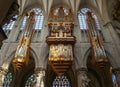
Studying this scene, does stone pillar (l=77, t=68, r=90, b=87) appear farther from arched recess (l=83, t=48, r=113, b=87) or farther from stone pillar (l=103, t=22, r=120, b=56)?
stone pillar (l=103, t=22, r=120, b=56)

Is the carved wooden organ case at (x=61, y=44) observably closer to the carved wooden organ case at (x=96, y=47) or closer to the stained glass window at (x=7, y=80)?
the carved wooden organ case at (x=96, y=47)

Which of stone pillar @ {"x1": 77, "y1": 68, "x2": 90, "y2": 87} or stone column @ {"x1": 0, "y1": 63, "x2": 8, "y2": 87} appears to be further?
stone column @ {"x1": 0, "y1": 63, "x2": 8, "y2": 87}

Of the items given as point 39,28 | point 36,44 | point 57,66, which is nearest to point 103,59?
point 57,66

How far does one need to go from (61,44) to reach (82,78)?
2.86m

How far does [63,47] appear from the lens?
1138 centimetres

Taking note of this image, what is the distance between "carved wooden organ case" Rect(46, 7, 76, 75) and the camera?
1049 cm

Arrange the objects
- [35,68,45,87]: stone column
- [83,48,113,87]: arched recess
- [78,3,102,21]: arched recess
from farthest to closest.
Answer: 1. [78,3,102,21]: arched recess
2. [83,48,113,87]: arched recess
3. [35,68,45,87]: stone column

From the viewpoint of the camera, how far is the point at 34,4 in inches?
711

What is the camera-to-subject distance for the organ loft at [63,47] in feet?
36.2

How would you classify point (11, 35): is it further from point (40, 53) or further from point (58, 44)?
point (58, 44)

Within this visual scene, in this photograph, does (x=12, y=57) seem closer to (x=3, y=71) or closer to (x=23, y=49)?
(x=3, y=71)

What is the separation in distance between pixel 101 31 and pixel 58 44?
542cm

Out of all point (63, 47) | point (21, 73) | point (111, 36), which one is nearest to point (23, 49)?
point (63, 47)

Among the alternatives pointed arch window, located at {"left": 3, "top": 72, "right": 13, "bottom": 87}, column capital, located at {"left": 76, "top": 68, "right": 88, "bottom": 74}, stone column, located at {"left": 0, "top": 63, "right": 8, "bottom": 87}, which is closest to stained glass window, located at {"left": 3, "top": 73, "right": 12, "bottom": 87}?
pointed arch window, located at {"left": 3, "top": 72, "right": 13, "bottom": 87}
